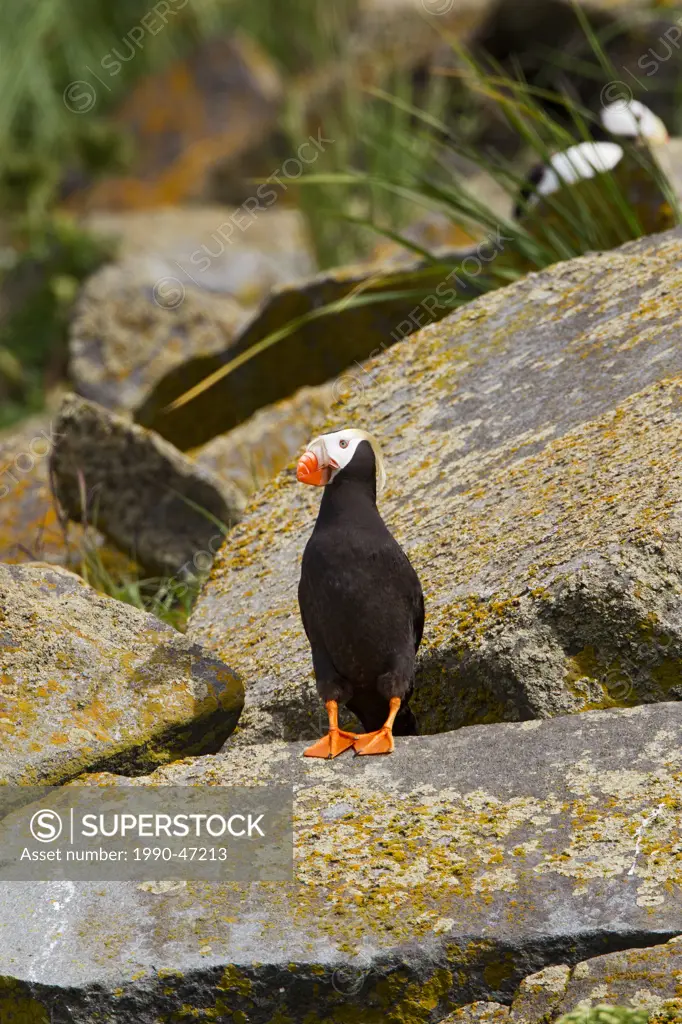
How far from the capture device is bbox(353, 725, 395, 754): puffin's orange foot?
9.91 feet

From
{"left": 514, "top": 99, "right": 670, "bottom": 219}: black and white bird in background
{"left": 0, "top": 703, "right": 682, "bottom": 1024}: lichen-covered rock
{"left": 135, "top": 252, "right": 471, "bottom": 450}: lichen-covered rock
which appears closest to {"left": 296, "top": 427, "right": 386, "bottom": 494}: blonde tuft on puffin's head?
{"left": 0, "top": 703, "right": 682, "bottom": 1024}: lichen-covered rock

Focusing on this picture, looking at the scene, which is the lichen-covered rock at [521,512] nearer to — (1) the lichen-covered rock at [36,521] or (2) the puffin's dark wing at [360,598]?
(2) the puffin's dark wing at [360,598]

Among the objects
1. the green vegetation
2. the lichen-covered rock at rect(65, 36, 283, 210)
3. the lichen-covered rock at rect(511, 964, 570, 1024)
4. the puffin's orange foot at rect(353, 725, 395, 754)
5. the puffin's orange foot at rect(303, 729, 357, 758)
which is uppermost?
the lichen-covered rock at rect(65, 36, 283, 210)

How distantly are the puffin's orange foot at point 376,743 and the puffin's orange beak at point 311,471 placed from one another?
59 centimetres

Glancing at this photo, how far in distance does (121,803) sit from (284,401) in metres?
3.19

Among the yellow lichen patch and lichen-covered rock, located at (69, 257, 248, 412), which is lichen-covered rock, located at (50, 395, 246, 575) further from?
the yellow lichen patch

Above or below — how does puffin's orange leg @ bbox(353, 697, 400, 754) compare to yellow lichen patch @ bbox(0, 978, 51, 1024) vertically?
below

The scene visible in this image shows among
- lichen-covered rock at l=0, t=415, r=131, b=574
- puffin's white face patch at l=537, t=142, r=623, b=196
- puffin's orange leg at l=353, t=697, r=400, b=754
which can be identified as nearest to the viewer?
puffin's orange leg at l=353, t=697, r=400, b=754

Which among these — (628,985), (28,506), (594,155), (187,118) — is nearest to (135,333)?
(28,506)

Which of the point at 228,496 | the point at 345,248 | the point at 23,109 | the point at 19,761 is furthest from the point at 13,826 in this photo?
the point at 23,109

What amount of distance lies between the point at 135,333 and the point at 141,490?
10.8ft

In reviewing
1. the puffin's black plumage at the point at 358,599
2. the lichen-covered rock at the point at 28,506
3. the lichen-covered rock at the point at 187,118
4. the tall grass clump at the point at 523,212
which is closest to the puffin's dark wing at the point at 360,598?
the puffin's black plumage at the point at 358,599

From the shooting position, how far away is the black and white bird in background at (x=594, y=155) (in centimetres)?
549

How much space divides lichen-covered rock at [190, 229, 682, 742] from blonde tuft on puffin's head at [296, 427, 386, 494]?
50cm
